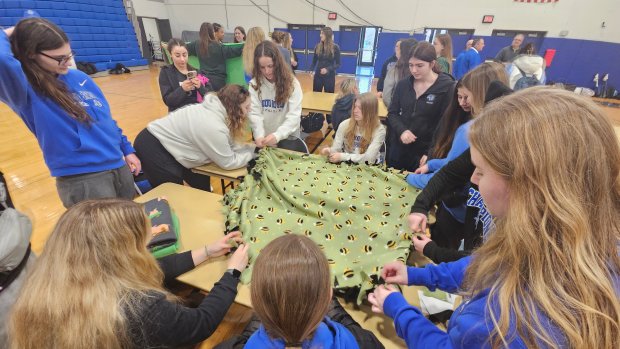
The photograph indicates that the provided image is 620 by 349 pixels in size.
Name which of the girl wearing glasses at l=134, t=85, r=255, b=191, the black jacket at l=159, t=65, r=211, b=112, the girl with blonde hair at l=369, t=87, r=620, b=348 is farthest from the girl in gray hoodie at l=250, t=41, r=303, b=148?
the girl with blonde hair at l=369, t=87, r=620, b=348

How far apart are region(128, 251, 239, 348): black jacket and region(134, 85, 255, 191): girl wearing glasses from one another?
1036 millimetres

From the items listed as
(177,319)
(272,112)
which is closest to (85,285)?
(177,319)

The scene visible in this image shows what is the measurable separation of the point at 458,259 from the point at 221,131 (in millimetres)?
1660

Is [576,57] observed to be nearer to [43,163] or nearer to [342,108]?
[342,108]

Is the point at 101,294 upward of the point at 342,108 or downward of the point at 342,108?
upward

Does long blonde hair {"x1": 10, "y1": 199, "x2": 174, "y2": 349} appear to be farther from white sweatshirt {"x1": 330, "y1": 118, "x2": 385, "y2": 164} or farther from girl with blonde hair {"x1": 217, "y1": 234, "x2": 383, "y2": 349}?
white sweatshirt {"x1": 330, "y1": 118, "x2": 385, "y2": 164}

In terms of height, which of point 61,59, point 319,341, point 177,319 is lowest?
point 177,319

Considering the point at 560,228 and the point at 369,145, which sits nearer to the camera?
the point at 560,228

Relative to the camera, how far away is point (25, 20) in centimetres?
140

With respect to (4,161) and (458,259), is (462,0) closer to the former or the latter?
(458,259)

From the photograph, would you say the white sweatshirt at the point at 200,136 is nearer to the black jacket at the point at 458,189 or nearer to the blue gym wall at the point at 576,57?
the black jacket at the point at 458,189

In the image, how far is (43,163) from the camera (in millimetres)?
3773

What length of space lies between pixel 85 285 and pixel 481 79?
2050 mm

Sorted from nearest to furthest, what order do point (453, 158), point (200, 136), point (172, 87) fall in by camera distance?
1. point (453, 158)
2. point (200, 136)
3. point (172, 87)
